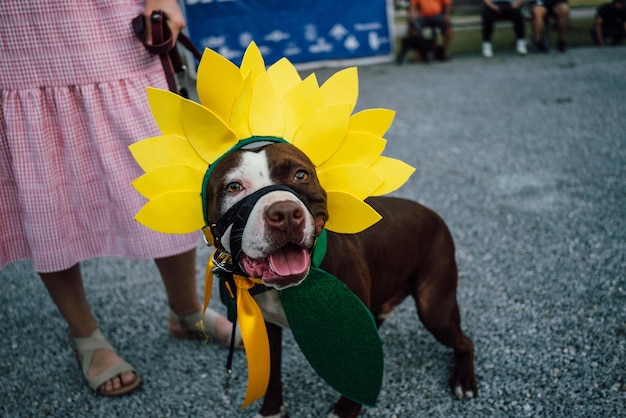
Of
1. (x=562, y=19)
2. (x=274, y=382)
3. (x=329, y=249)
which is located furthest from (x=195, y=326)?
(x=562, y=19)

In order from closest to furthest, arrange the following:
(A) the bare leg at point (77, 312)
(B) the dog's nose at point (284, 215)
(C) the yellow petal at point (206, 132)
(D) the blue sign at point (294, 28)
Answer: (B) the dog's nose at point (284, 215) → (C) the yellow petal at point (206, 132) → (A) the bare leg at point (77, 312) → (D) the blue sign at point (294, 28)

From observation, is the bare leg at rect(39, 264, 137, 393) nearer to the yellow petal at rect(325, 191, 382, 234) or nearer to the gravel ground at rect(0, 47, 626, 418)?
the gravel ground at rect(0, 47, 626, 418)

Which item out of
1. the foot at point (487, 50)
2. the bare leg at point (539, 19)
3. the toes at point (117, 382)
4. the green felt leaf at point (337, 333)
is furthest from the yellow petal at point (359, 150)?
the bare leg at point (539, 19)

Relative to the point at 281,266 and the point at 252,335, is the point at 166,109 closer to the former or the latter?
the point at 281,266

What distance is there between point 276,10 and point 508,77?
3.82 meters

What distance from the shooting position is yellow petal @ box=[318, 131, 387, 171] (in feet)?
4.99

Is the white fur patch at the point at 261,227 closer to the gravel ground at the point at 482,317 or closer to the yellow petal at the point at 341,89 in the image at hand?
the yellow petal at the point at 341,89

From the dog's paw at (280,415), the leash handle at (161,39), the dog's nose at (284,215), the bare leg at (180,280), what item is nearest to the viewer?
the dog's nose at (284,215)

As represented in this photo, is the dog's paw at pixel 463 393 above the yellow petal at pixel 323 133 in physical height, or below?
below

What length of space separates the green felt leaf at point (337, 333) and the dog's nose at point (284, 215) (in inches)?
10.4

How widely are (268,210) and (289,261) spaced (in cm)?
17

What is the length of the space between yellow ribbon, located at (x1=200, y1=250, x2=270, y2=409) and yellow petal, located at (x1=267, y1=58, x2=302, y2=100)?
1.82 feet

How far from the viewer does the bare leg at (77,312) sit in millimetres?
2070

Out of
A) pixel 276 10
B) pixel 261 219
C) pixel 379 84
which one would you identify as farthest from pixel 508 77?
pixel 261 219
